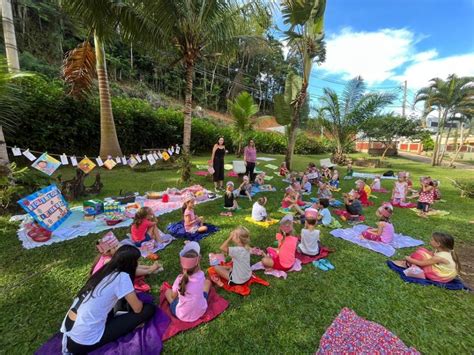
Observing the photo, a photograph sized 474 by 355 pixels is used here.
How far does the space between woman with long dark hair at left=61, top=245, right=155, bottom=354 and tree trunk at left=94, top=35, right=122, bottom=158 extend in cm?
1028

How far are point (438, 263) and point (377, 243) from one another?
1479 millimetres

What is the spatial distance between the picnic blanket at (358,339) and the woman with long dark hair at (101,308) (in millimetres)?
2221

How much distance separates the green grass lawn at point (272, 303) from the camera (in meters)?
2.76

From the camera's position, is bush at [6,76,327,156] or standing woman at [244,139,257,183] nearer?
bush at [6,76,327,156]

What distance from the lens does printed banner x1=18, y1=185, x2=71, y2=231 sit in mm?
4832

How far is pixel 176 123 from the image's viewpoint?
1638 centimetres

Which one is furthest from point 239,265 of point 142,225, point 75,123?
point 75,123

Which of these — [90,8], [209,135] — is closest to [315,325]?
[90,8]

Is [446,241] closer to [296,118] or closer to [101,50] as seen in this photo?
[296,118]

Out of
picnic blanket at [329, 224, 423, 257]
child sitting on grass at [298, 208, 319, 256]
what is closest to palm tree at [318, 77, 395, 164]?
picnic blanket at [329, 224, 423, 257]

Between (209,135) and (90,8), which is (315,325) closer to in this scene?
(90,8)

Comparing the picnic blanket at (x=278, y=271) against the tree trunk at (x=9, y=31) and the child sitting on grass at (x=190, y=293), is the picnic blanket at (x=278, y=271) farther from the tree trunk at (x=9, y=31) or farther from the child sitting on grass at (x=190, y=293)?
the tree trunk at (x=9, y=31)

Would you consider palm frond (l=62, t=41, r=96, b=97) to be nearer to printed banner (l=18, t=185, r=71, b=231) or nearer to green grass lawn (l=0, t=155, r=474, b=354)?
printed banner (l=18, t=185, r=71, b=231)

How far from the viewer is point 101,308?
241cm
